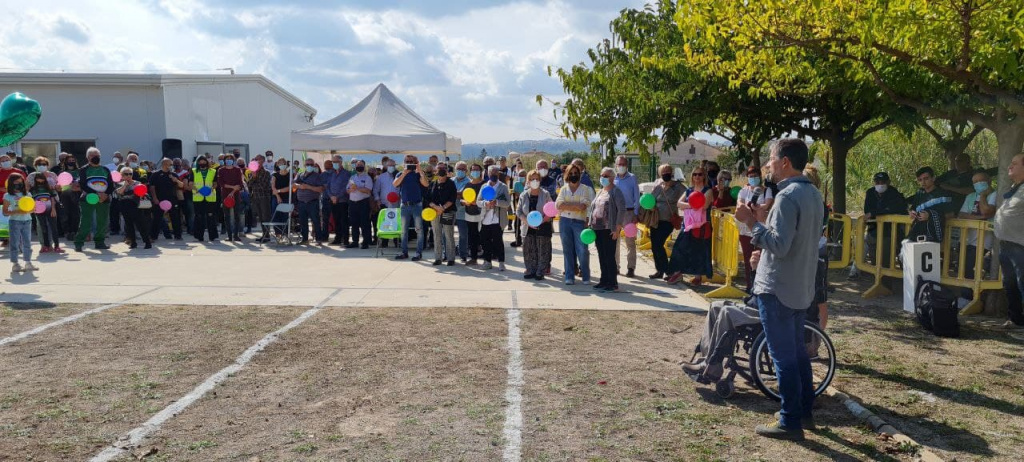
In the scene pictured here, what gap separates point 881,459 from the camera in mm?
4504

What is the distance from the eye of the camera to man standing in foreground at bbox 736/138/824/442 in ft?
15.0

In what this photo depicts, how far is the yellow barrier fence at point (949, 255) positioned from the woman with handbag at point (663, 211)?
8.42 ft

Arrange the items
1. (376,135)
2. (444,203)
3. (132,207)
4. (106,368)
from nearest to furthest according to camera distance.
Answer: (106,368)
(444,203)
(132,207)
(376,135)

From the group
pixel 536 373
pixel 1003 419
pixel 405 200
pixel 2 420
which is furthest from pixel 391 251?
pixel 1003 419

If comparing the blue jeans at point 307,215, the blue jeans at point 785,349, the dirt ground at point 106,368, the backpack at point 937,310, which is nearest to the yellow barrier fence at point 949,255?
the backpack at point 937,310

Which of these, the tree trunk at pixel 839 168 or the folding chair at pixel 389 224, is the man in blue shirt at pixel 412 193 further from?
the tree trunk at pixel 839 168

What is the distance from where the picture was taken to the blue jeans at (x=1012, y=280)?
794cm

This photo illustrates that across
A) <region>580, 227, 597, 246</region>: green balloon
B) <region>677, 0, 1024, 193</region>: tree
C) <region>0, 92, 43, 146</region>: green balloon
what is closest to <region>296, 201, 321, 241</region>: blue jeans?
<region>0, 92, 43, 146</region>: green balloon

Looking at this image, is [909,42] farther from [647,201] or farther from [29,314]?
[29,314]

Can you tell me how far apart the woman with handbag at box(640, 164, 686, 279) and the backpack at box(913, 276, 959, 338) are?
3.78 metres

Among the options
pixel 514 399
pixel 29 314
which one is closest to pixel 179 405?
pixel 514 399

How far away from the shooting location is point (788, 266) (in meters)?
4.64

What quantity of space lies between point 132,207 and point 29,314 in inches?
259

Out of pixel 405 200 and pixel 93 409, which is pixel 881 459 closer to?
pixel 93 409
